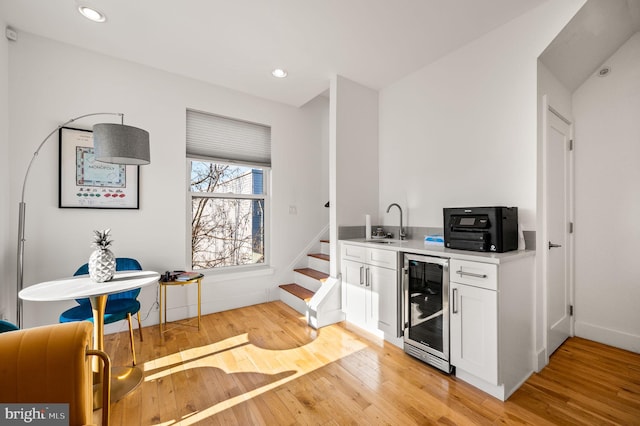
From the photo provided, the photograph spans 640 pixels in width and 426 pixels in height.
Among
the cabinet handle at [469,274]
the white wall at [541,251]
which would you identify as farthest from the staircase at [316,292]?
the white wall at [541,251]

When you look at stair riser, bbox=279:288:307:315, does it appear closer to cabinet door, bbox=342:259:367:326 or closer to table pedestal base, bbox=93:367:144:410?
cabinet door, bbox=342:259:367:326

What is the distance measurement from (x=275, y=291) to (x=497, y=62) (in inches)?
144

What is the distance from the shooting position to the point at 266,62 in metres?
2.91

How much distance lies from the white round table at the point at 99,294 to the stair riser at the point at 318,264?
6.94ft

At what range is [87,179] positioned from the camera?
263cm

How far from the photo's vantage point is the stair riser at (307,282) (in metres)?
3.49

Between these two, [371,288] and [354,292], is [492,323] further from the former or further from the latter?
[354,292]

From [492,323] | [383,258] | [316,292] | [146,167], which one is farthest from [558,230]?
[146,167]

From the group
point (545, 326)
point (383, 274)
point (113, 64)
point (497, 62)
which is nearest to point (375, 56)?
point (497, 62)

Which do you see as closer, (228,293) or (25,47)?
(25,47)

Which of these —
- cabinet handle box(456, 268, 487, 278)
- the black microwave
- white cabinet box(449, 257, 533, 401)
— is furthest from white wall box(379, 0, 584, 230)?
cabinet handle box(456, 268, 487, 278)

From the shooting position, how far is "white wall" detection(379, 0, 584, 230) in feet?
7.14

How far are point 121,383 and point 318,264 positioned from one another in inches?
96.3

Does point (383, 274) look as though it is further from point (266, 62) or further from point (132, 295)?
point (266, 62)
